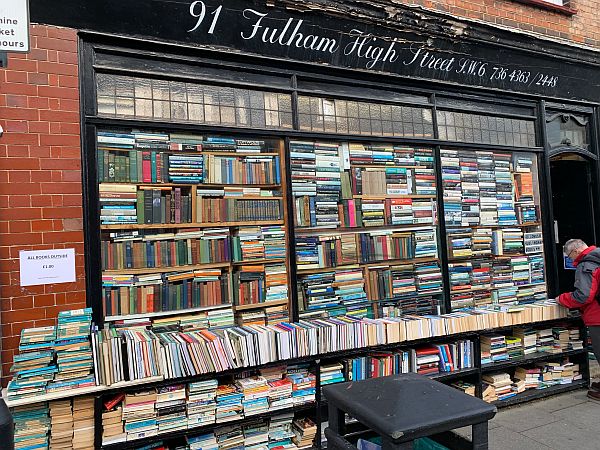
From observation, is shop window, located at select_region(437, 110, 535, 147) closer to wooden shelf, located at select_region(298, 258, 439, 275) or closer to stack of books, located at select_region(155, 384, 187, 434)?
wooden shelf, located at select_region(298, 258, 439, 275)

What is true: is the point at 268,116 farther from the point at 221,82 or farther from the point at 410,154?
the point at 410,154

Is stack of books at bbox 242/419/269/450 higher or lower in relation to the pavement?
higher

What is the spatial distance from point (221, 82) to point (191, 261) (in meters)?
1.83

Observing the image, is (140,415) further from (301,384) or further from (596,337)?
(596,337)

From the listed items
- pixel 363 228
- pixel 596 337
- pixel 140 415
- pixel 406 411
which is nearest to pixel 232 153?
pixel 363 228

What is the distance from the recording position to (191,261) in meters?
4.71

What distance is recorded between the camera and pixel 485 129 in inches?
257

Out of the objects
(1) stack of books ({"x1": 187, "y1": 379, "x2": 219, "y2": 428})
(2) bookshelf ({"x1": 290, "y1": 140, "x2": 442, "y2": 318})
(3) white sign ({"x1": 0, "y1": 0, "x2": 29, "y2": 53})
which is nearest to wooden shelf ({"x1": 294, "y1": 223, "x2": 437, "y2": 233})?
(2) bookshelf ({"x1": 290, "y1": 140, "x2": 442, "y2": 318})

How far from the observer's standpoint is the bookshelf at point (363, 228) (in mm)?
5289

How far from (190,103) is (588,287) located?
490 cm

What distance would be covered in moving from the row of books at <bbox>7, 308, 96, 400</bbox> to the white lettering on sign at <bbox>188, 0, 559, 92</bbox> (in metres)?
2.93

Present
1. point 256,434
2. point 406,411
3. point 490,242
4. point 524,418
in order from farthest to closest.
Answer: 1. point 490,242
2. point 524,418
3. point 256,434
4. point 406,411

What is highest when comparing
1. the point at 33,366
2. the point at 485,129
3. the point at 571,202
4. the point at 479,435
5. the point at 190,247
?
the point at 485,129

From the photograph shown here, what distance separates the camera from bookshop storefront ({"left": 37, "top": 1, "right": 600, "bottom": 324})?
4.46m
